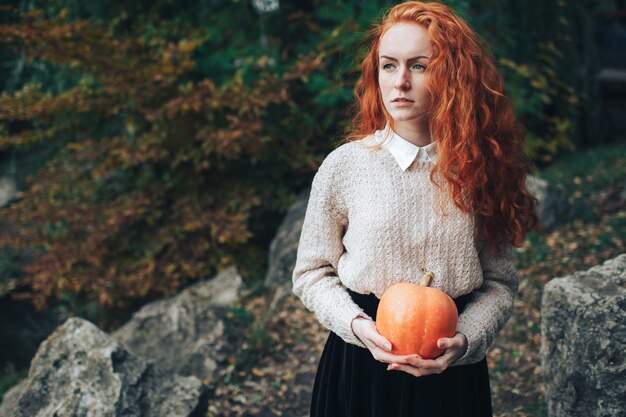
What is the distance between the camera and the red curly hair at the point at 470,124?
5.03 feet

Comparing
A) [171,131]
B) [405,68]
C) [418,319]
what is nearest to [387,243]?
[418,319]

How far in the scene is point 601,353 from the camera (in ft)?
7.06

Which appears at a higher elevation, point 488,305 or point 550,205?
point 488,305

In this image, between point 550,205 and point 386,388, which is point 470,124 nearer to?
point 386,388

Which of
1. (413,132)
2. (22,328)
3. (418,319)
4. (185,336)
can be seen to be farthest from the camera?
(22,328)

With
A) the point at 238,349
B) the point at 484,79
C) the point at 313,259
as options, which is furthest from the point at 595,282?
the point at 238,349

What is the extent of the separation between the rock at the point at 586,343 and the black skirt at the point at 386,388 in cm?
66

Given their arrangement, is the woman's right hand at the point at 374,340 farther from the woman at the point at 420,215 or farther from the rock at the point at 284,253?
the rock at the point at 284,253

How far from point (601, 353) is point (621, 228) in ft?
8.22

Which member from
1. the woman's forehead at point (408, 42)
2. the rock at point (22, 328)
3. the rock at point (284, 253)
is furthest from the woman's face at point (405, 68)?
the rock at point (22, 328)

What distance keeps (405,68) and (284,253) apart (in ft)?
9.31

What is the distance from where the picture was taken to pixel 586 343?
2.21m

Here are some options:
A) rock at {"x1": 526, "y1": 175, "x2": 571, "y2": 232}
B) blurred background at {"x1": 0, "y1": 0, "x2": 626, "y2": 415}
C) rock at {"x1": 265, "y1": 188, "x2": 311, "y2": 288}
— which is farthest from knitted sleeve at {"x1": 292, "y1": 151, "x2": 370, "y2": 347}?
rock at {"x1": 526, "y1": 175, "x2": 571, "y2": 232}

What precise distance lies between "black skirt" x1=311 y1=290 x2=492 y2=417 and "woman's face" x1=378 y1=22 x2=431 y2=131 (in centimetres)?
55
